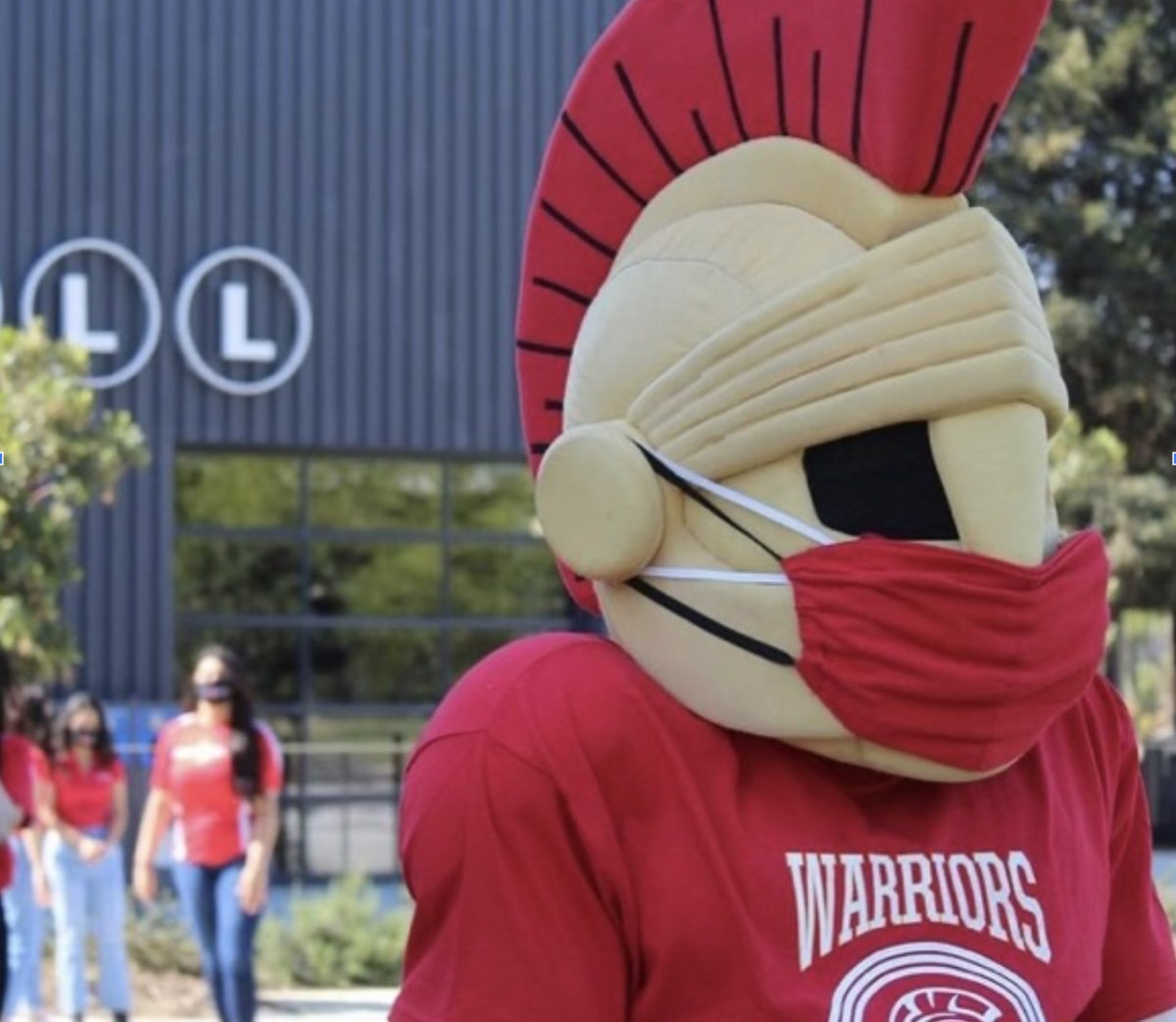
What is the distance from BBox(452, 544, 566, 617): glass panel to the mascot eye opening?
1540 centimetres

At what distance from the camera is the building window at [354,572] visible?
664 inches

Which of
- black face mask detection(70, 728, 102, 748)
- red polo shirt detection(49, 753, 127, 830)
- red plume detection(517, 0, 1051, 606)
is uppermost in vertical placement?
red plume detection(517, 0, 1051, 606)

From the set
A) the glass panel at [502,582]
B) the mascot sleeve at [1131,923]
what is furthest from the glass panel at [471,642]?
the mascot sleeve at [1131,923]

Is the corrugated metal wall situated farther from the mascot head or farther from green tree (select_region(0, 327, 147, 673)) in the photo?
the mascot head

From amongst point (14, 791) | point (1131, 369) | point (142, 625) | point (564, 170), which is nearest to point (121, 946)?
point (14, 791)

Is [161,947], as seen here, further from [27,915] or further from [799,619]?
[799,619]

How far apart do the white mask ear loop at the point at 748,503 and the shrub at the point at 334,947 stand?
7.93 metres

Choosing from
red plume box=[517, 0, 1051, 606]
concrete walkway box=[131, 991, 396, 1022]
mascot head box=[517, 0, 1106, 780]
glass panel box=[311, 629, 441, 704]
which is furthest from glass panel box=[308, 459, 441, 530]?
mascot head box=[517, 0, 1106, 780]

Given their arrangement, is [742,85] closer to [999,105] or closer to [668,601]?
[999,105]

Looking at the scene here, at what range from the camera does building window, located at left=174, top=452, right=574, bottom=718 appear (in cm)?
1688

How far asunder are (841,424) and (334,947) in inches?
331

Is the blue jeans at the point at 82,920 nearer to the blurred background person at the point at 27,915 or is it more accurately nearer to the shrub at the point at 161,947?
the blurred background person at the point at 27,915

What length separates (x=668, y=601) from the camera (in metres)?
2.27

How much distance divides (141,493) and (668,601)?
559 inches
